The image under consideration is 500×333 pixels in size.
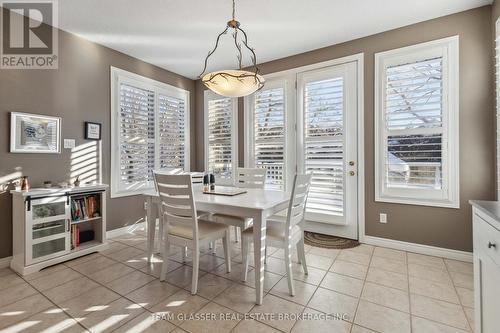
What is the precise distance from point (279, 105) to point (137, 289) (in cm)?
293

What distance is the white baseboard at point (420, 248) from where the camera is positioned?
2564 mm

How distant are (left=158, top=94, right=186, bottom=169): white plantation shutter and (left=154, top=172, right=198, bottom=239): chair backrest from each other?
2.11 m

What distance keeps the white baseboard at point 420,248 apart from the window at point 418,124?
1.64 feet

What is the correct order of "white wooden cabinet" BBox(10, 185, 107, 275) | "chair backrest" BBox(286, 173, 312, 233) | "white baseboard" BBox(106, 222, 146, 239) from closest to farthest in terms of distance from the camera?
"chair backrest" BBox(286, 173, 312, 233) → "white wooden cabinet" BBox(10, 185, 107, 275) → "white baseboard" BBox(106, 222, 146, 239)

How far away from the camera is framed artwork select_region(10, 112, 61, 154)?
8.03 feet

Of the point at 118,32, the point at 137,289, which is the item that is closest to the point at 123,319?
the point at 137,289

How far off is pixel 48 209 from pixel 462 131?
4.38 metres

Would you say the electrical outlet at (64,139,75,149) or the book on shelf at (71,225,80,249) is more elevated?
the electrical outlet at (64,139,75,149)

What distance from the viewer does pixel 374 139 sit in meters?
2.98

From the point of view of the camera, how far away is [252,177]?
3100mm

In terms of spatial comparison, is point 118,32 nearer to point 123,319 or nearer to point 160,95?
point 160,95

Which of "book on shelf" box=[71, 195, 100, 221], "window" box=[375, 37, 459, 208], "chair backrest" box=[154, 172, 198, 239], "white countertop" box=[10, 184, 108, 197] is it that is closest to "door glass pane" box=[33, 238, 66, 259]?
"book on shelf" box=[71, 195, 100, 221]

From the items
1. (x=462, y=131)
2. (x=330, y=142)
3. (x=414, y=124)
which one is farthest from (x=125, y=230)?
(x=462, y=131)

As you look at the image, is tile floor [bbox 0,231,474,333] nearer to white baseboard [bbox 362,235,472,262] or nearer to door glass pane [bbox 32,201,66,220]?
white baseboard [bbox 362,235,472,262]
